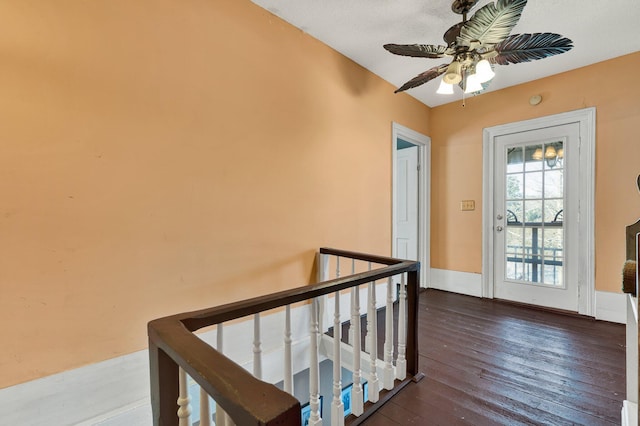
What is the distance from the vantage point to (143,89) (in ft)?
5.18

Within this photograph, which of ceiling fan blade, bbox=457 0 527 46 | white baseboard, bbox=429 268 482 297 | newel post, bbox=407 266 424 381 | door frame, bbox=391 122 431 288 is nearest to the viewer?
ceiling fan blade, bbox=457 0 527 46

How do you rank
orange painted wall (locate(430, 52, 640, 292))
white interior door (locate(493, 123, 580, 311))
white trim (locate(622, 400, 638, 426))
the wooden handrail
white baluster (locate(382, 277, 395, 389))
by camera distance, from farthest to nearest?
white interior door (locate(493, 123, 580, 311)), orange painted wall (locate(430, 52, 640, 292)), white baluster (locate(382, 277, 395, 389)), white trim (locate(622, 400, 638, 426)), the wooden handrail

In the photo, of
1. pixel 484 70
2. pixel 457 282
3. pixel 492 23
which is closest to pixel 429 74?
pixel 484 70

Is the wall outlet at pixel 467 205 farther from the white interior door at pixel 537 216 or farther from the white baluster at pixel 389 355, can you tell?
the white baluster at pixel 389 355

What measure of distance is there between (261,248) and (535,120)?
129 inches

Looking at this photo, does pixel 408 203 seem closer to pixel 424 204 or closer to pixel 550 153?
pixel 424 204

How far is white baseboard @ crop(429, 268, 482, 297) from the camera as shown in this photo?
353 cm

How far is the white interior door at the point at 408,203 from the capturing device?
12.7 ft

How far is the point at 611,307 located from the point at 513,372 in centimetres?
172

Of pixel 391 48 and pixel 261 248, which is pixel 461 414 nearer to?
pixel 261 248

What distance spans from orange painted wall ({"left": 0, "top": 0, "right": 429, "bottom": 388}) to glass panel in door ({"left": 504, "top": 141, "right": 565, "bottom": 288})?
237 cm

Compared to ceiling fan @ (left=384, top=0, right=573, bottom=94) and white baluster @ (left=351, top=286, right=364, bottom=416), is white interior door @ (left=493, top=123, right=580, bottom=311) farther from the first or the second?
white baluster @ (left=351, top=286, right=364, bottom=416)

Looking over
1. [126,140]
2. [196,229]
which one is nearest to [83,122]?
[126,140]

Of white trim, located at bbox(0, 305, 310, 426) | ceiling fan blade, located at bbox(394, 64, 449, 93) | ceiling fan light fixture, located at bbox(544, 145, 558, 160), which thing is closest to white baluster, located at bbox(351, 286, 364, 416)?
white trim, located at bbox(0, 305, 310, 426)
